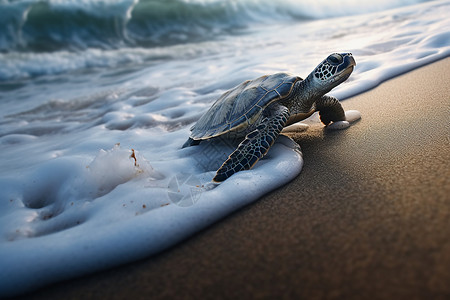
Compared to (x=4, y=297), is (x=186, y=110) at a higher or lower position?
higher

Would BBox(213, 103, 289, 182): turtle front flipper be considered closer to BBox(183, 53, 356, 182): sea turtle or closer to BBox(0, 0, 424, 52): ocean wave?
BBox(183, 53, 356, 182): sea turtle

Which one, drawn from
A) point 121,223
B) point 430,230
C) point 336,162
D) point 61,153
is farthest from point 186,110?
point 430,230

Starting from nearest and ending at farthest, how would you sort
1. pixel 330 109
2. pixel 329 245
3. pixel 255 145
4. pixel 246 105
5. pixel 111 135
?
pixel 329 245
pixel 255 145
pixel 246 105
pixel 330 109
pixel 111 135

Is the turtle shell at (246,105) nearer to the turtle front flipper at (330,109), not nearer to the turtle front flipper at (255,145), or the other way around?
the turtle front flipper at (255,145)

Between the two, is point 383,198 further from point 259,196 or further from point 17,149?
point 17,149

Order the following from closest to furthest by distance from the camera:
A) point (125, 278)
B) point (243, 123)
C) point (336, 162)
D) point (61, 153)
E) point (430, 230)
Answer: point (430, 230), point (125, 278), point (336, 162), point (243, 123), point (61, 153)

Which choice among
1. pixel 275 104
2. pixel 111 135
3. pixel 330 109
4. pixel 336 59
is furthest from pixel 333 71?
pixel 111 135

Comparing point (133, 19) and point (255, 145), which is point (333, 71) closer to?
point (255, 145)
